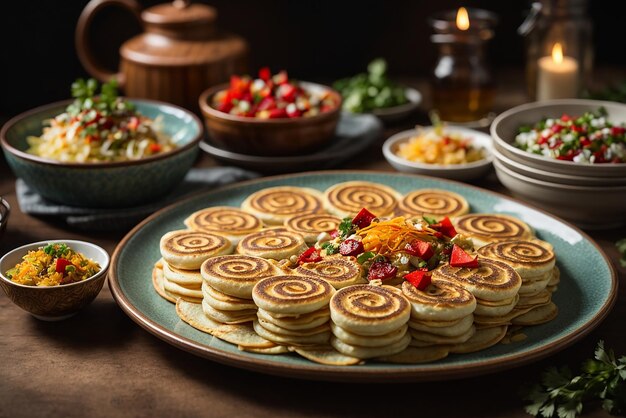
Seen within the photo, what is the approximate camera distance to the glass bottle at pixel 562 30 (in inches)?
192

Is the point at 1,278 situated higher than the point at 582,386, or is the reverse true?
the point at 1,278

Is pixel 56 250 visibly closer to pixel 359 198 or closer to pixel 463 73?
pixel 359 198

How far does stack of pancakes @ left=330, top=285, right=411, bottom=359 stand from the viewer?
7.97 ft

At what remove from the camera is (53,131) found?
12.9ft

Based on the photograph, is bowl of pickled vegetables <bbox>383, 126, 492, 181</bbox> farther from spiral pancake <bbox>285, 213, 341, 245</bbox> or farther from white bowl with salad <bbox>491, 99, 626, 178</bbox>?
spiral pancake <bbox>285, 213, 341, 245</bbox>

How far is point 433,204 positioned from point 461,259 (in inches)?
30.2

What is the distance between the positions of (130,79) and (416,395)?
3.01 m

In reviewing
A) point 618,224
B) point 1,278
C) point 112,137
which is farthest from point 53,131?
point 618,224

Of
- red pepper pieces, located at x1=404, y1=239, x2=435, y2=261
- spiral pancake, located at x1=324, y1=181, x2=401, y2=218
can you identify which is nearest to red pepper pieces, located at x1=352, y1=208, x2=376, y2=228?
red pepper pieces, located at x1=404, y1=239, x2=435, y2=261

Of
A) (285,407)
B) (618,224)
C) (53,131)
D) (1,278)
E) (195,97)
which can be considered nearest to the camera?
(285,407)

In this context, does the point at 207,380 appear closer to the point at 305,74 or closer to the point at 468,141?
the point at 468,141

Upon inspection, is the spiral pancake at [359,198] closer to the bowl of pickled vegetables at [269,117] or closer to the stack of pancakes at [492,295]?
the bowl of pickled vegetables at [269,117]

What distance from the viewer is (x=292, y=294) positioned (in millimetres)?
2547

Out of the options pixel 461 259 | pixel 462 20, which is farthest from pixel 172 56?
pixel 461 259
